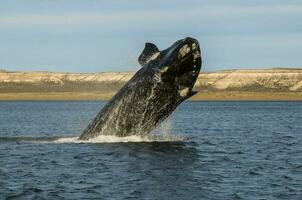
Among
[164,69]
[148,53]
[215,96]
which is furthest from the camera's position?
[215,96]

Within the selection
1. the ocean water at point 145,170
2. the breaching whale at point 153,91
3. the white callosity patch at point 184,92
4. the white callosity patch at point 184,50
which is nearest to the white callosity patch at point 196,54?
the breaching whale at point 153,91

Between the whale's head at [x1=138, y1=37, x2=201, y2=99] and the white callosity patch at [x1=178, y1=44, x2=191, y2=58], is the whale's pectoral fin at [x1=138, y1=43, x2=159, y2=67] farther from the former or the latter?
the white callosity patch at [x1=178, y1=44, x2=191, y2=58]

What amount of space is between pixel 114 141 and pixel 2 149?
5255mm

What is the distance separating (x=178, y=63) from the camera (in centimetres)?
2419

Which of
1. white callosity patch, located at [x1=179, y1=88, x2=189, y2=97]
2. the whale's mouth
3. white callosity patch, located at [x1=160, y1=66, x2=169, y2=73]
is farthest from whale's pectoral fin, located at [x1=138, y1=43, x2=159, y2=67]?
white callosity patch, located at [x1=179, y1=88, x2=189, y2=97]

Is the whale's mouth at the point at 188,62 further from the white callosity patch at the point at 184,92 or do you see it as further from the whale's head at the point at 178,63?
the white callosity patch at the point at 184,92

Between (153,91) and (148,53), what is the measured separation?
152 centimetres

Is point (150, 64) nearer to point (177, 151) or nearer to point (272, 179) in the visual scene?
point (177, 151)

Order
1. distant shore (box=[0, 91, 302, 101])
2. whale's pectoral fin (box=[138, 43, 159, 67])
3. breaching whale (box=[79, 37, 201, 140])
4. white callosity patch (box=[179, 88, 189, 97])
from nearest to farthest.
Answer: breaching whale (box=[79, 37, 201, 140]) → white callosity patch (box=[179, 88, 189, 97]) → whale's pectoral fin (box=[138, 43, 159, 67]) → distant shore (box=[0, 91, 302, 101])

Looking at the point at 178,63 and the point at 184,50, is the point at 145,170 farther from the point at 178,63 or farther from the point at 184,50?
the point at 184,50

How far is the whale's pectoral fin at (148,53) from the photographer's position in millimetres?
25547

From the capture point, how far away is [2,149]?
2923 cm

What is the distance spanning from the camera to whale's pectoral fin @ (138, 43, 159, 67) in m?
25.5

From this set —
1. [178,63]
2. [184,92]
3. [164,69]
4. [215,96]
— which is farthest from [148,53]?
[215,96]
